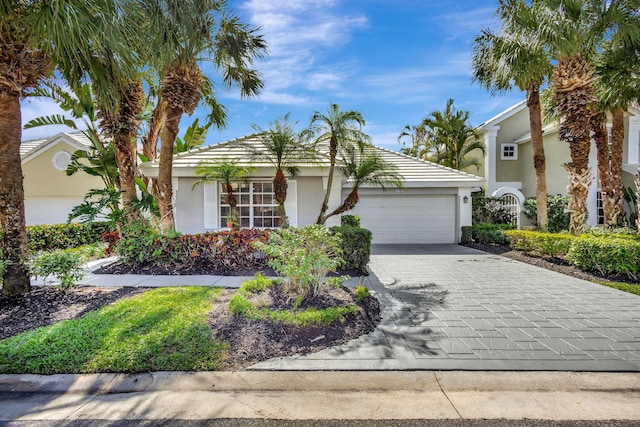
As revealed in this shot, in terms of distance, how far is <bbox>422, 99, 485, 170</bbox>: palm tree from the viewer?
18547 millimetres

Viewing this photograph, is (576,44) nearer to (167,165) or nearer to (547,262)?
(547,262)

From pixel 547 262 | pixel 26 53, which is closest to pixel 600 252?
pixel 547 262

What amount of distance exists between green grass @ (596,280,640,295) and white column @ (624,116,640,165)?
1293cm

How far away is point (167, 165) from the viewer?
9.88 metres

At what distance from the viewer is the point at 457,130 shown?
61.0ft

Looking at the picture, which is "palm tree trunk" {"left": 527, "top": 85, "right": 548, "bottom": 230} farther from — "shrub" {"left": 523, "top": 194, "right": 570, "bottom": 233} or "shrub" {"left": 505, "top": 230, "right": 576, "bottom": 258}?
"shrub" {"left": 523, "top": 194, "right": 570, "bottom": 233}

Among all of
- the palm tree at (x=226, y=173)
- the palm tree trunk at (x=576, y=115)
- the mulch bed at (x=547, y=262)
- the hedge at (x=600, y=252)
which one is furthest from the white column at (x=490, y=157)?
the palm tree at (x=226, y=173)

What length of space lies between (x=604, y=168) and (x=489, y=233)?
5.24m

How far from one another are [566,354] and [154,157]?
1444 cm

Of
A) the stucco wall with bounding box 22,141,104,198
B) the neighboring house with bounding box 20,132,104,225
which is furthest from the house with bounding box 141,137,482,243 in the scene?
the neighboring house with bounding box 20,132,104,225

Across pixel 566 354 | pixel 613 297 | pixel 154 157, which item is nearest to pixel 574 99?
pixel 613 297

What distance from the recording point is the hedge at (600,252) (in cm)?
771

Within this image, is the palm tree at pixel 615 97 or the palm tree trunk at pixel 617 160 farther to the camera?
the palm tree trunk at pixel 617 160

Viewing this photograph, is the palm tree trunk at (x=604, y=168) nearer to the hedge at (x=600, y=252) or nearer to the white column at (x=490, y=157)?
the hedge at (x=600, y=252)
